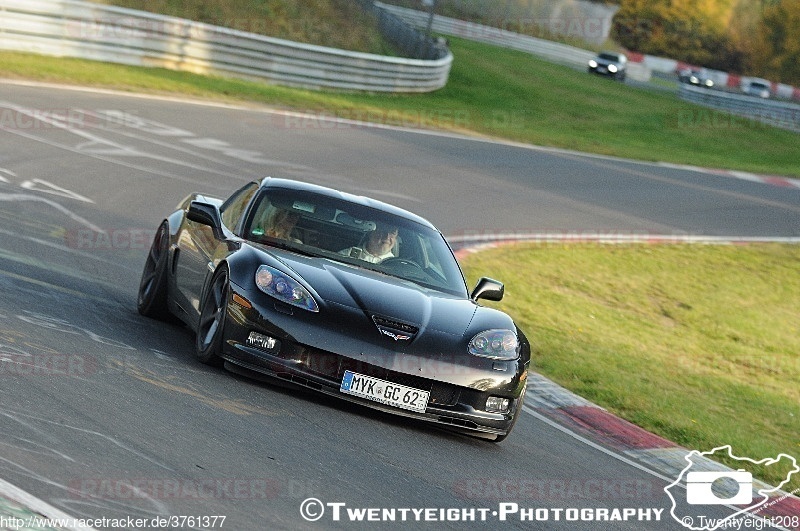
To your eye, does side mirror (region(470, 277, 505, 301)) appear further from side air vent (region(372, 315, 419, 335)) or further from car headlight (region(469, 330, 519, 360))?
side air vent (region(372, 315, 419, 335))

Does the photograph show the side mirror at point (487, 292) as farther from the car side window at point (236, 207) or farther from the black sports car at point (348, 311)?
the car side window at point (236, 207)

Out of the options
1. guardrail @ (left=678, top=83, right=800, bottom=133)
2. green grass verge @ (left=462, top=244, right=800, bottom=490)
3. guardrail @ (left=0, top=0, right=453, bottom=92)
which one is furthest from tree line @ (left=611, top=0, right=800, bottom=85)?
green grass verge @ (left=462, top=244, right=800, bottom=490)

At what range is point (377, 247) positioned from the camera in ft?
29.3

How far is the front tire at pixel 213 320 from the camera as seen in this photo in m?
7.84

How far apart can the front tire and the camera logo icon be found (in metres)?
2.96

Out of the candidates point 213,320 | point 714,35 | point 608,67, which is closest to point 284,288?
point 213,320

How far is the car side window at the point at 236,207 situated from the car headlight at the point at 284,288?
1172mm

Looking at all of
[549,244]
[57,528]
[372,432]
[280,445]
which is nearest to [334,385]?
[372,432]

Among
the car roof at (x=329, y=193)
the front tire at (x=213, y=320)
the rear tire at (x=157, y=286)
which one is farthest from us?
the rear tire at (x=157, y=286)

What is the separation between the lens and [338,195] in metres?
9.31

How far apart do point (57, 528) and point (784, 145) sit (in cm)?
4098

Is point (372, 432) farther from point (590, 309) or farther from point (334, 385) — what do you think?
A: point (590, 309)

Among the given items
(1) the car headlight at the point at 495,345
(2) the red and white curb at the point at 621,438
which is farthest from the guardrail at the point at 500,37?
(1) the car headlight at the point at 495,345

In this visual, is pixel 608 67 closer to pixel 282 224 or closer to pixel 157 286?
pixel 157 286
